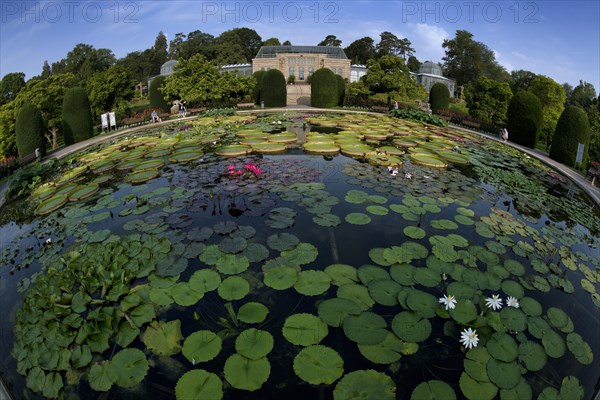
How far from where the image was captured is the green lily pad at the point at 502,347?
12.9 ft

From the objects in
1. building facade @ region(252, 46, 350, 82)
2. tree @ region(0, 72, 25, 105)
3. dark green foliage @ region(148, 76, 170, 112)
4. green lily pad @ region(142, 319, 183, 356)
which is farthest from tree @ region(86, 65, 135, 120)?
tree @ region(0, 72, 25, 105)

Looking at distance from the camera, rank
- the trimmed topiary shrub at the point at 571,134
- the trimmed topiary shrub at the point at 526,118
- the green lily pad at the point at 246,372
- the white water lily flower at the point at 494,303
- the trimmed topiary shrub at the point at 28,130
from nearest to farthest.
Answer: the green lily pad at the point at 246,372
the white water lily flower at the point at 494,303
the trimmed topiary shrub at the point at 28,130
the trimmed topiary shrub at the point at 571,134
the trimmed topiary shrub at the point at 526,118

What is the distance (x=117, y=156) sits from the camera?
1263cm

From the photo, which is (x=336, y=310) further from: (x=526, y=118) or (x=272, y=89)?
(x=272, y=89)

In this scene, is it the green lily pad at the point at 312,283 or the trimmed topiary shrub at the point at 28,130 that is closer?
the green lily pad at the point at 312,283

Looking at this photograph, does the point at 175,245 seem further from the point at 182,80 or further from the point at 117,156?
the point at 182,80

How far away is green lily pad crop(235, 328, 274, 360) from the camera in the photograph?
387 cm

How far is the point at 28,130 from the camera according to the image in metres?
14.2

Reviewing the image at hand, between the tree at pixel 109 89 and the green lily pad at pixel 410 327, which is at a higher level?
the tree at pixel 109 89

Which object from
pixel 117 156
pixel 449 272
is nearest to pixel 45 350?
pixel 449 272

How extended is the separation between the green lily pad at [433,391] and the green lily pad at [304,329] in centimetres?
124

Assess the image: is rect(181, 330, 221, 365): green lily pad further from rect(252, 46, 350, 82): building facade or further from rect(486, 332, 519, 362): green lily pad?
rect(252, 46, 350, 82): building facade

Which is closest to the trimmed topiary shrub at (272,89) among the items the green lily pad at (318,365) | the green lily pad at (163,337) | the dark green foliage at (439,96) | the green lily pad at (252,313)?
the dark green foliage at (439,96)

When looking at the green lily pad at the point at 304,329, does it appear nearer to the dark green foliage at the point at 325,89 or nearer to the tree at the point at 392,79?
the dark green foliage at the point at 325,89
